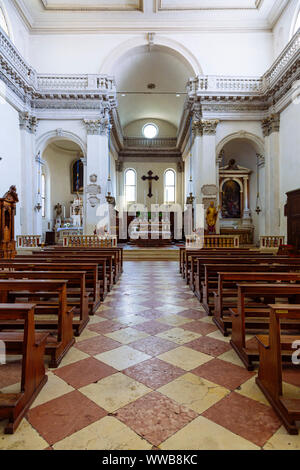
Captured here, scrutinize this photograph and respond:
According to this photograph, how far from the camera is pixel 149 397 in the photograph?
2242 mm

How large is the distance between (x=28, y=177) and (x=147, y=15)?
9.63 m

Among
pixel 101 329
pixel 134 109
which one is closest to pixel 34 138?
pixel 134 109

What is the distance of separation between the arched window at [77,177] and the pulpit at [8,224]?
9079mm

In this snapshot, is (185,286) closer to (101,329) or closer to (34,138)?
(101,329)

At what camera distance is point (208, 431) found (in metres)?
1.85

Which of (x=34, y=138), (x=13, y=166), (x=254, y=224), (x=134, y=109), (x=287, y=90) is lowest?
(x=254, y=224)

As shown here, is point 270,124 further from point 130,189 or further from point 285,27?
point 130,189

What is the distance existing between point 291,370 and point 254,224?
627 inches

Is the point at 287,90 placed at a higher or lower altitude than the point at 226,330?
higher

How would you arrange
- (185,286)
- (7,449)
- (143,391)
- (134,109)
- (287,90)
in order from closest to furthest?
1. (7,449)
2. (143,391)
3. (185,286)
4. (287,90)
5. (134,109)

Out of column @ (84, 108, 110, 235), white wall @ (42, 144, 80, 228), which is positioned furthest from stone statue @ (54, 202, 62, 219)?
column @ (84, 108, 110, 235)

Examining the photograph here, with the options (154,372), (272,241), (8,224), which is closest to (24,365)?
(154,372)

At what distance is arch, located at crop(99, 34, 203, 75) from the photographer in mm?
13773

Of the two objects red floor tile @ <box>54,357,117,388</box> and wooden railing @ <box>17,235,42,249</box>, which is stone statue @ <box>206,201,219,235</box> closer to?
wooden railing @ <box>17,235,42,249</box>
